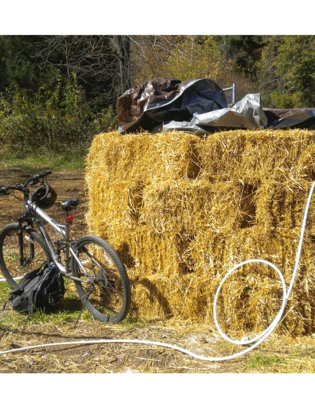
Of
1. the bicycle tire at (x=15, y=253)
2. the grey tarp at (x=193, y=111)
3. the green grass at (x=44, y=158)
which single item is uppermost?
the grey tarp at (x=193, y=111)

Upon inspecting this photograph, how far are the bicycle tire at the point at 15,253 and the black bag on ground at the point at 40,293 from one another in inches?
7.7

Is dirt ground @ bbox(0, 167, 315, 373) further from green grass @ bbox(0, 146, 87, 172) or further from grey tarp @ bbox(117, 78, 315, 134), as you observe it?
green grass @ bbox(0, 146, 87, 172)

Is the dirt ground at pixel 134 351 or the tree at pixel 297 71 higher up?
Answer: the tree at pixel 297 71

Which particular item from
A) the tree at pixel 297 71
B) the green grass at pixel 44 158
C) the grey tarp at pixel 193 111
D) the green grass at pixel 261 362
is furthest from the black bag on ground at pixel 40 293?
the tree at pixel 297 71

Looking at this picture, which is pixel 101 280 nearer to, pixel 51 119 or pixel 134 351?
pixel 134 351

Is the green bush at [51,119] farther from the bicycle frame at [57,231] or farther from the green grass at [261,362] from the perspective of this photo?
the green grass at [261,362]

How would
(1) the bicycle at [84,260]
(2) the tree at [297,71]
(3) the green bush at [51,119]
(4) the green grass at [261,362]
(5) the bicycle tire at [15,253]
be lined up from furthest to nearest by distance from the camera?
1. (2) the tree at [297,71]
2. (3) the green bush at [51,119]
3. (5) the bicycle tire at [15,253]
4. (1) the bicycle at [84,260]
5. (4) the green grass at [261,362]

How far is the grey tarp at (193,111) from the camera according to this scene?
379cm

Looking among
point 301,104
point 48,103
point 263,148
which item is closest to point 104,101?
point 48,103

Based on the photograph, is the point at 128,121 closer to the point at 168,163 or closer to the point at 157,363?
the point at 168,163

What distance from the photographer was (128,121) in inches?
172

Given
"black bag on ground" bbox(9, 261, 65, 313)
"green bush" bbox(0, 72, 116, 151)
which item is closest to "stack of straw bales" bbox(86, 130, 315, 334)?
"black bag on ground" bbox(9, 261, 65, 313)

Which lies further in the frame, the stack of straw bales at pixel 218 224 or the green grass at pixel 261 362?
the stack of straw bales at pixel 218 224

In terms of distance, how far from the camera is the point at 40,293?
381cm
